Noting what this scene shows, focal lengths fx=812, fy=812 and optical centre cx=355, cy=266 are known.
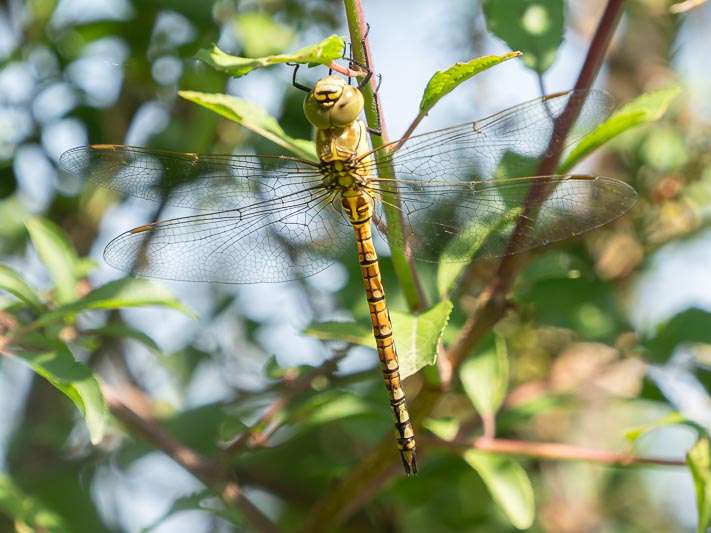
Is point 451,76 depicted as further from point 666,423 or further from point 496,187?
point 666,423

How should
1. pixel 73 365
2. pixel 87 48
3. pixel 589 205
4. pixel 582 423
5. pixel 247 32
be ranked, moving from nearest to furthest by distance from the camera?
1. pixel 73 365
2. pixel 589 205
3. pixel 247 32
4. pixel 87 48
5. pixel 582 423

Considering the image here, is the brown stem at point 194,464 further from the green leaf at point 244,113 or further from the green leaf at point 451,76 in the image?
the green leaf at point 451,76

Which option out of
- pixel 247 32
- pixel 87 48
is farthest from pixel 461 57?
pixel 87 48

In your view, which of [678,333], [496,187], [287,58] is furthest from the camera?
[678,333]

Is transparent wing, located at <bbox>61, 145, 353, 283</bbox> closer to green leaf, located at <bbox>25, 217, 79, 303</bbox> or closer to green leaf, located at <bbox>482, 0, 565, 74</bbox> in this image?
green leaf, located at <bbox>25, 217, 79, 303</bbox>

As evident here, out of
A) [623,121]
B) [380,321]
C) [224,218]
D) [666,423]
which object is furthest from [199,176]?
[666,423]

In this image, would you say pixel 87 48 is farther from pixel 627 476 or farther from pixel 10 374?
pixel 627 476

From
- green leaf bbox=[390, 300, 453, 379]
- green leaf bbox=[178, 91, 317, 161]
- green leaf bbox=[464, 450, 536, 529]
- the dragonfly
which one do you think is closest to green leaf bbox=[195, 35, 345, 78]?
green leaf bbox=[178, 91, 317, 161]
